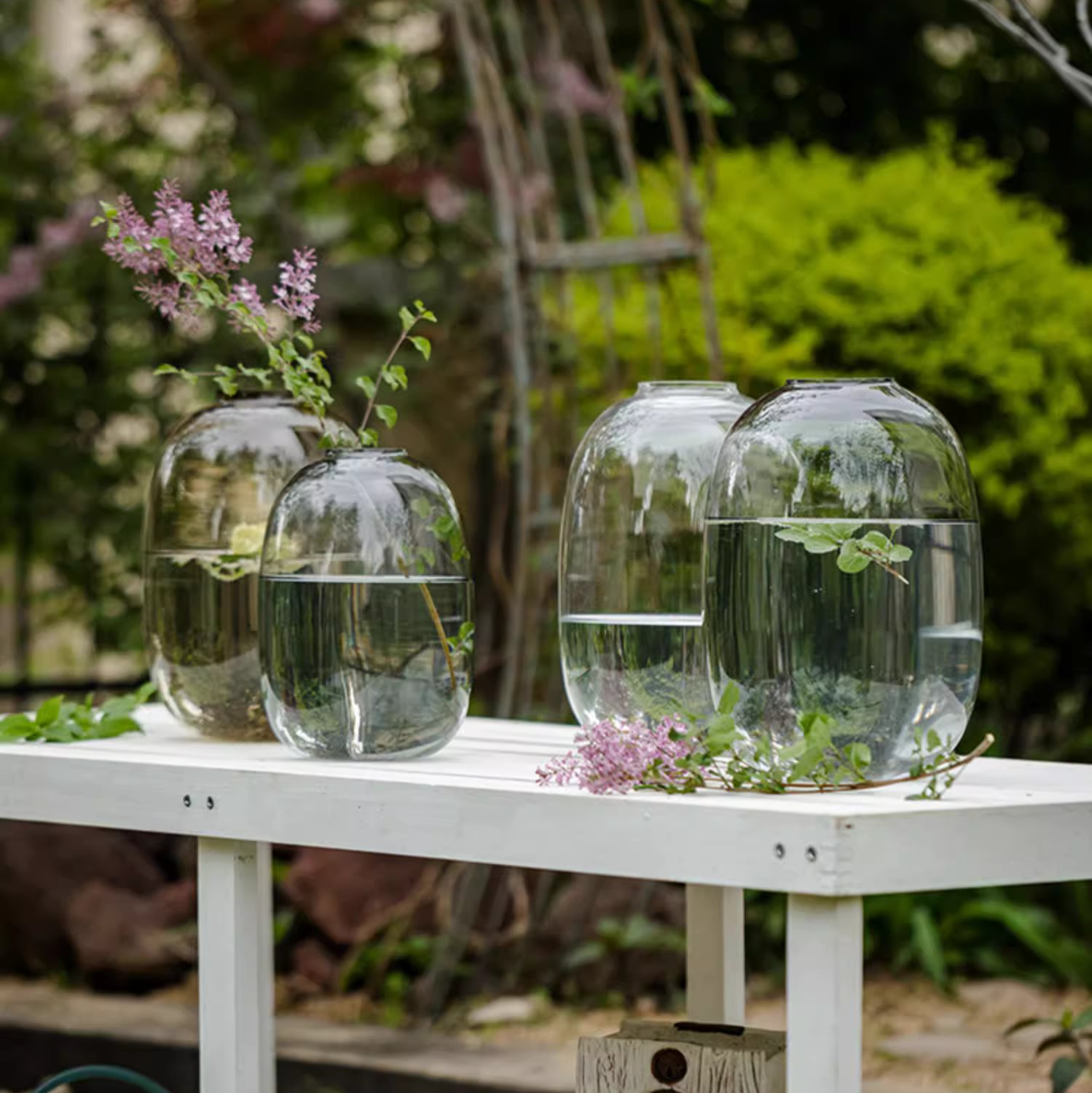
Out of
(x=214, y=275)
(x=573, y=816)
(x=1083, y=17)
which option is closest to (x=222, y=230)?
(x=214, y=275)

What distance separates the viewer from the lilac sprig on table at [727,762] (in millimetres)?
1359

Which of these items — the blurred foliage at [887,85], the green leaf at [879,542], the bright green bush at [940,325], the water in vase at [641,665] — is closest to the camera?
the green leaf at [879,542]

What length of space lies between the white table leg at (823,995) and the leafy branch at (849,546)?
0.84 feet

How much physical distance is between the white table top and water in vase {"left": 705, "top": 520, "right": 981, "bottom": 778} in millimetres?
68

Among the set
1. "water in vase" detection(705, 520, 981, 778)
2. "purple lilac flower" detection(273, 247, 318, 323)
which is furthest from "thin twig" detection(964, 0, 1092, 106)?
"purple lilac flower" detection(273, 247, 318, 323)

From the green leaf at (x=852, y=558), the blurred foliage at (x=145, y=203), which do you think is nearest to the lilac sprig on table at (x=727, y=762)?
the green leaf at (x=852, y=558)

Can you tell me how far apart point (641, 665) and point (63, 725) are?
654 millimetres

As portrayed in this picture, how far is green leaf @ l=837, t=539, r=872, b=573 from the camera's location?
1.34 m

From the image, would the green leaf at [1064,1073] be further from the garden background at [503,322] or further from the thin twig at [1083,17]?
the thin twig at [1083,17]

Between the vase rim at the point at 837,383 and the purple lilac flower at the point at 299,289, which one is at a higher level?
the purple lilac flower at the point at 299,289

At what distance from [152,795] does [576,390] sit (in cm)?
188

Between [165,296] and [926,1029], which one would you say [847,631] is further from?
[926,1029]

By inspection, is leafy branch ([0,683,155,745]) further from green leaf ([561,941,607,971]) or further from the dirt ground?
green leaf ([561,941,607,971])

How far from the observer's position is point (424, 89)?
14.7ft
